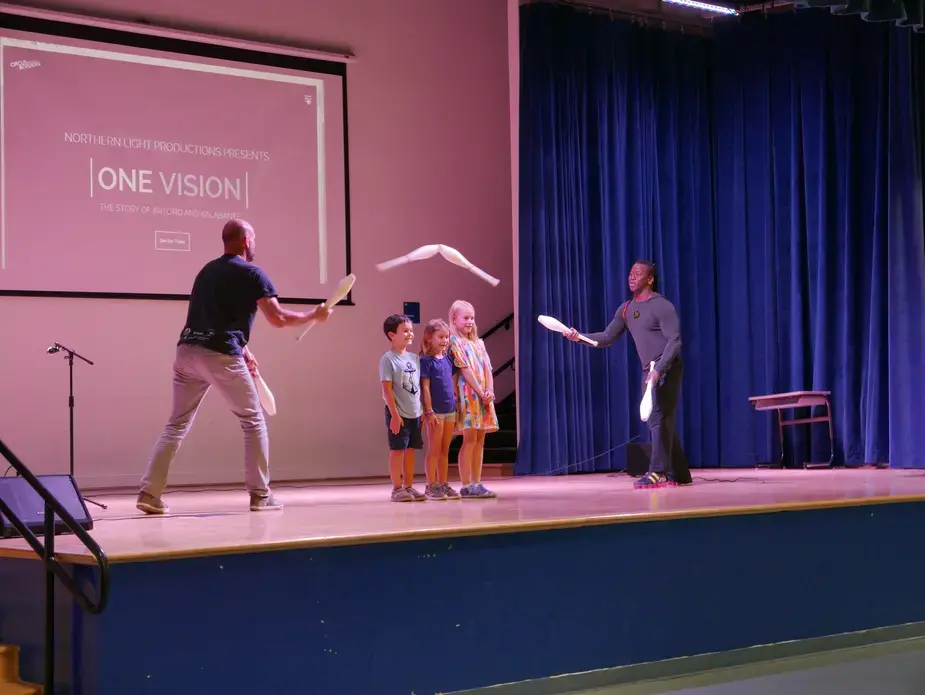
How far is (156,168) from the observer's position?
380 inches

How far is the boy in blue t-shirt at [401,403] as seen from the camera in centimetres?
654

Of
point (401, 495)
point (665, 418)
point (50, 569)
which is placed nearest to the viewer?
point (50, 569)

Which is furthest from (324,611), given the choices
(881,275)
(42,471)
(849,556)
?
(881,275)

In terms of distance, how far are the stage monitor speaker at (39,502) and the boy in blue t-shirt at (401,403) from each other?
81.2 inches

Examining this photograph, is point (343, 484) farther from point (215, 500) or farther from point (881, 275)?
point (881, 275)

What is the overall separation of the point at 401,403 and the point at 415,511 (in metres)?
1.33

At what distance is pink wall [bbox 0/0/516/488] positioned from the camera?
9359 millimetres

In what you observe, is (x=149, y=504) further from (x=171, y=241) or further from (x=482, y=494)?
(x=171, y=241)

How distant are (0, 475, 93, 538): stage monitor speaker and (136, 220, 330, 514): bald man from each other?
75cm

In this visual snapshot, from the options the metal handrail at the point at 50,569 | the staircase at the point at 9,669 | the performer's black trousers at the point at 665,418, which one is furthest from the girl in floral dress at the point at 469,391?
the metal handrail at the point at 50,569

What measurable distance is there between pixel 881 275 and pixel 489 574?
21.1ft

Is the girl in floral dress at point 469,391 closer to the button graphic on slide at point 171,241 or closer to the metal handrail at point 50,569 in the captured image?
the metal handrail at point 50,569
